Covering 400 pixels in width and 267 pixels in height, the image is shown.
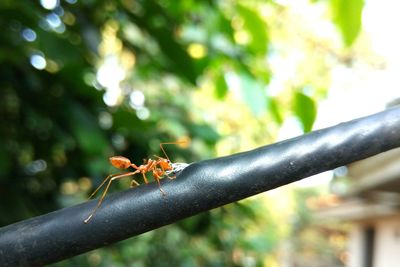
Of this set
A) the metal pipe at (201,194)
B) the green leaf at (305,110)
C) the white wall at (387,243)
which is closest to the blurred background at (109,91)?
the green leaf at (305,110)

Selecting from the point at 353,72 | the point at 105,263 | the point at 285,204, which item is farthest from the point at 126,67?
the point at 285,204

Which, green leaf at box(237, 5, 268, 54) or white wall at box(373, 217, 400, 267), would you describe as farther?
white wall at box(373, 217, 400, 267)

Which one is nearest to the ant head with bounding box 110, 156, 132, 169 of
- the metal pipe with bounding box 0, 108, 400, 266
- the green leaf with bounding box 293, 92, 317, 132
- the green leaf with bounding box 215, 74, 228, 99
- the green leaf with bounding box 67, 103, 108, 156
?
the green leaf with bounding box 67, 103, 108, 156

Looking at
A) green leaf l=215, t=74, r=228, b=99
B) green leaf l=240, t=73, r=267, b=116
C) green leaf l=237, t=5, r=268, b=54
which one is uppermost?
green leaf l=215, t=74, r=228, b=99

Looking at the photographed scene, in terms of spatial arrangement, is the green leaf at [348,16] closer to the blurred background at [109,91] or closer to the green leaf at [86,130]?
the blurred background at [109,91]

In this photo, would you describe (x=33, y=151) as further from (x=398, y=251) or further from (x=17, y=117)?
(x=398, y=251)

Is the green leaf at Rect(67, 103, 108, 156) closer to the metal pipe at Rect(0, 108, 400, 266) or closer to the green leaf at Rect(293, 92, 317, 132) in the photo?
the green leaf at Rect(293, 92, 317, 132)
